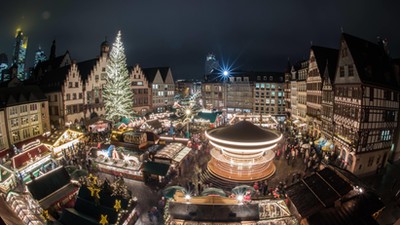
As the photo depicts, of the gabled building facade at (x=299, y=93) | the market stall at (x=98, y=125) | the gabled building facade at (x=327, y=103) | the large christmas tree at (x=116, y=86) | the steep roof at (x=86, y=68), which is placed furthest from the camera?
the steep roof at (x=86, y=68)

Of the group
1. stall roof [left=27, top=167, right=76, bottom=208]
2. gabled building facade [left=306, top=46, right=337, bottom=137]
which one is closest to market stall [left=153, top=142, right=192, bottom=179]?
stall roof [left=27, top=167, right=76, bottom=208]

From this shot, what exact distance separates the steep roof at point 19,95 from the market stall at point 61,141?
1310 cm

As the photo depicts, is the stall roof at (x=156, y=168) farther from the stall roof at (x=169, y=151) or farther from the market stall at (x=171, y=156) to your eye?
the stall roof at (x=169, y=151)

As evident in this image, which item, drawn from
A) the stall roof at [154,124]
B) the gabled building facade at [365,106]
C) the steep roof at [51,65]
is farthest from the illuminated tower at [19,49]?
the gabled building facade at [365,106]

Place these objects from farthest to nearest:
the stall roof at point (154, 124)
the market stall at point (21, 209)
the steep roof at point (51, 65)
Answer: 1. the steep roof at point (51, 65)
2. the stall roof at point (154, 124)
3. the market stall at point (21, 209)

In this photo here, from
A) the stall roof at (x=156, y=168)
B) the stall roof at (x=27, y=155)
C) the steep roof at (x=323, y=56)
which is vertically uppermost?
the steep roof at (x=323, y=56)

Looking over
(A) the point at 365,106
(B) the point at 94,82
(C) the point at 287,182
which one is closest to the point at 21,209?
(C) the point at 287,182

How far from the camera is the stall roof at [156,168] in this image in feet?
70.3

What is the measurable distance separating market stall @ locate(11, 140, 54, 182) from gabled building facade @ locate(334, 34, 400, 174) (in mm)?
31104

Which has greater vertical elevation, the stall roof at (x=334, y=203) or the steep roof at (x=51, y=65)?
the steep roof at (x=51, y=65)

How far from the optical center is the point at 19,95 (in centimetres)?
3572

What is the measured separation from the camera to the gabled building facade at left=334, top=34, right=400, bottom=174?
23.6 meters

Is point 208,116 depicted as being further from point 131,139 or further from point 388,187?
point 388,187

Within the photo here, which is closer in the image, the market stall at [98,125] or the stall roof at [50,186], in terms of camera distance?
the stall roof at [50,186]
